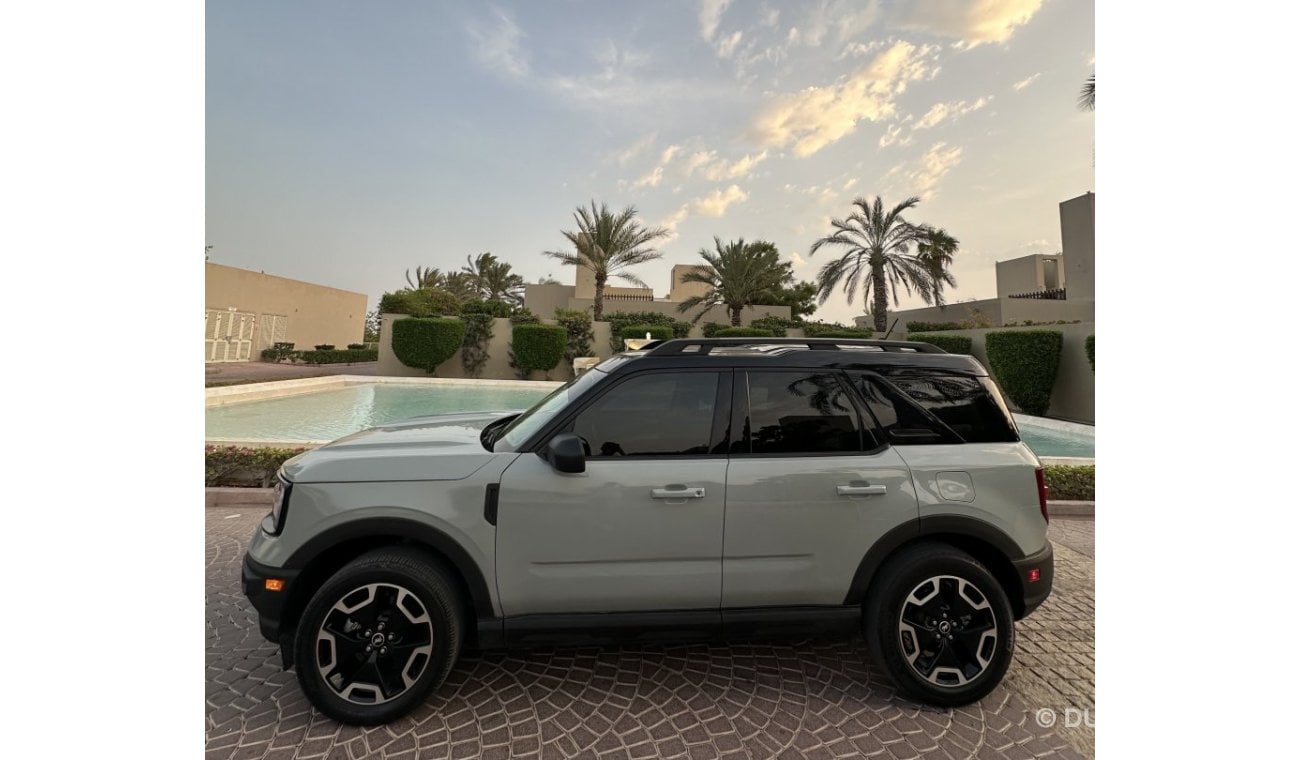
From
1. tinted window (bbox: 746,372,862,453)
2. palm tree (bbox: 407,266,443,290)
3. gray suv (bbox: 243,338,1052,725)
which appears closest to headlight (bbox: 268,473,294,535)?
gray suv (bbox: 243,338,1052,725)

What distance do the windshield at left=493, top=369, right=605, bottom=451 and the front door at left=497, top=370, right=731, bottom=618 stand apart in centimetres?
15

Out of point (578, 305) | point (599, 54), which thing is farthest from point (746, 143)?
point (578, 305)

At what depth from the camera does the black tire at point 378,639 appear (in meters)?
2.20

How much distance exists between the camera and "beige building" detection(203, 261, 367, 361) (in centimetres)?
2783

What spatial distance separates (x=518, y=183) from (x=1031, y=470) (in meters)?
24.3

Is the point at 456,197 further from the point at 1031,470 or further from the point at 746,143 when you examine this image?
the point at 1031,470

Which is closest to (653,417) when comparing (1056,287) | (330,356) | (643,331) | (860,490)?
(860,490)

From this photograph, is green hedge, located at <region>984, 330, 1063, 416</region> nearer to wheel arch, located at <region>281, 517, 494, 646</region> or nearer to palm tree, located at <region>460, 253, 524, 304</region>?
wheel arch, located at <region>281, 517, 494, 646</region>

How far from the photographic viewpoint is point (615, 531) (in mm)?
2273

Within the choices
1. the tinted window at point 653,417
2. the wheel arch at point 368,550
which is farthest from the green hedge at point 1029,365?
the wheel arch at point 368,550

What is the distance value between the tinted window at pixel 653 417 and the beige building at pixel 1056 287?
21989 mm

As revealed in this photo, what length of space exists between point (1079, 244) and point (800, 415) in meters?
31.9

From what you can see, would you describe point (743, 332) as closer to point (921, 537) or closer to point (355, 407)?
point (355, 407)

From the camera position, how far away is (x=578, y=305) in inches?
1383
